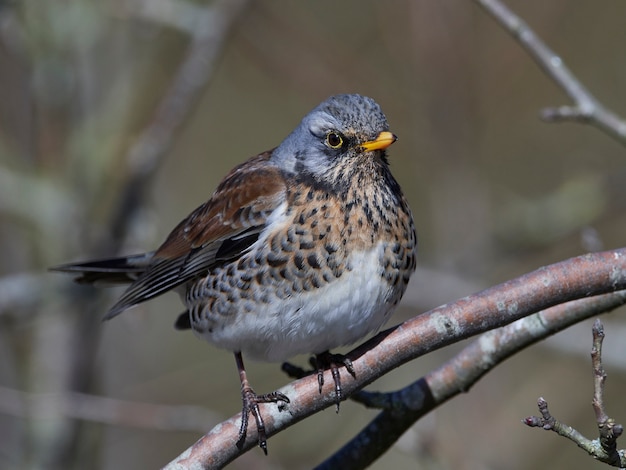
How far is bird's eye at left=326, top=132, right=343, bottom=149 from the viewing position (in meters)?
3.99

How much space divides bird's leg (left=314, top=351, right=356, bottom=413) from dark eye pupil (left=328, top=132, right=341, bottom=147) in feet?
3.13

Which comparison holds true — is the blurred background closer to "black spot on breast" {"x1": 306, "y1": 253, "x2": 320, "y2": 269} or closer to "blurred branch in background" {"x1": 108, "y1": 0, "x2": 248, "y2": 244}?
"blurred branch in background" {"x1": 108, "y1": 0, "x2": 248, "y2": 244}

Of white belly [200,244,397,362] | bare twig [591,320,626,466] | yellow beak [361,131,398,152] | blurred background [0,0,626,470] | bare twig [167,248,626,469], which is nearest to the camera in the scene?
bare twig [591,320,626,466]

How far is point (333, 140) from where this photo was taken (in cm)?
401

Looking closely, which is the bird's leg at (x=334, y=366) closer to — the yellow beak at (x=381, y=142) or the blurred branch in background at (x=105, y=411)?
the yellow beak at (x=381, y=142)

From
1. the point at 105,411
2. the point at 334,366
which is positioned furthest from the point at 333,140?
the point at 105,411

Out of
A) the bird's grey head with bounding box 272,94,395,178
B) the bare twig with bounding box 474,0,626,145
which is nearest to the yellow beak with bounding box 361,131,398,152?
the bird's grey head with bounding box 272,94,395,178

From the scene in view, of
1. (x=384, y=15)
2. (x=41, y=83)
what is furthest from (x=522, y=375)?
(x=41, y=83)

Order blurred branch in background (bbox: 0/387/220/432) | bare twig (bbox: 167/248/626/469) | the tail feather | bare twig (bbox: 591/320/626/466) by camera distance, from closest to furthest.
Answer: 1. bare twig (bbox: 591/320/626/466)
2. bare twig (bbox: 167/248/626/469)
3. blurred branch in background (bbox: 0/387/220/432)
4. the tail feather

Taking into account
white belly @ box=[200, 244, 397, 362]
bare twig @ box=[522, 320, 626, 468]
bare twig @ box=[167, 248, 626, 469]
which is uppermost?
white belly @ box=[200, 244, 397, 362]

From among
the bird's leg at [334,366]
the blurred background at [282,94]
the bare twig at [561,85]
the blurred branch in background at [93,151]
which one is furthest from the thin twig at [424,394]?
the blurred branch in background at [93,151]

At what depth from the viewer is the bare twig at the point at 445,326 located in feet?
9.93

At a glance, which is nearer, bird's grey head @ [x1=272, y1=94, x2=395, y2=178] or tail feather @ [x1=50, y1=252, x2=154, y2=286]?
bird's grey head @ [x1=272, y1=94, x2=395, y2=178]

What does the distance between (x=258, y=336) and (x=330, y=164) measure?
839 mm
